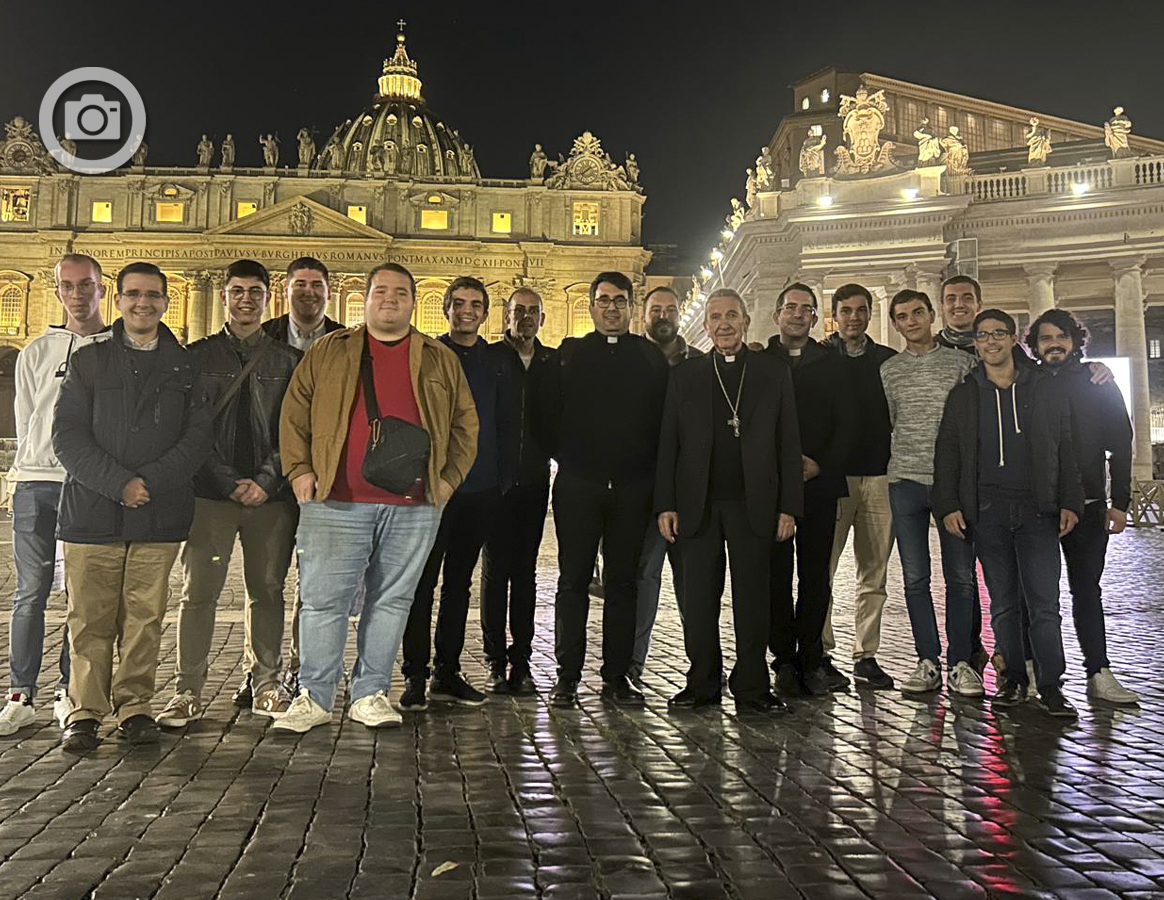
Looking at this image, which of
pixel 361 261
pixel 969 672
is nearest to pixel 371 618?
pixel 969 672

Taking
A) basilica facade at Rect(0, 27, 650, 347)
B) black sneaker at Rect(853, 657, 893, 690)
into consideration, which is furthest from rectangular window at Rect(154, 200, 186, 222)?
black sneaker at Rect(853, 657, 893, 690)

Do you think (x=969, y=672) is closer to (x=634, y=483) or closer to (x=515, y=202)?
(x=634, y=483)

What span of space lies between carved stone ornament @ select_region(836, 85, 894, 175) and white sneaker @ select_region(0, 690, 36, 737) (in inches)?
940

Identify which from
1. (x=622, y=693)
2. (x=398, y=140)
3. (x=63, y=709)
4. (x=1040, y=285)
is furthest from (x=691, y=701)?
(x=398, y=140)

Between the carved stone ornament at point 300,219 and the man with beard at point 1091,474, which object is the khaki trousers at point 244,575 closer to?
the man with beard at point 1091,474

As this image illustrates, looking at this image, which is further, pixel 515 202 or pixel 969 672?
pixel 515 202

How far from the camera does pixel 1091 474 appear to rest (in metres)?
5.41

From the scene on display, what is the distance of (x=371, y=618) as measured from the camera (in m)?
4.87

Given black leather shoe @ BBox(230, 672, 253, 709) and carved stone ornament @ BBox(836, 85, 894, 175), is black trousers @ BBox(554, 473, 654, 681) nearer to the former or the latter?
black leather shoe @ BBox(230, 672, 253, 709)

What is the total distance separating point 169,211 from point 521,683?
66.9 metres

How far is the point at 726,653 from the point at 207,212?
215 feet

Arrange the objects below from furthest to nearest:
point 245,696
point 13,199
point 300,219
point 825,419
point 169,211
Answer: point 169,211 → point 13,199 → point 300,219 → point 825,419 → point 245,696

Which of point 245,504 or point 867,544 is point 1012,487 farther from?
point 245,504

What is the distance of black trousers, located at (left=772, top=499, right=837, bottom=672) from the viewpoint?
5.63m
